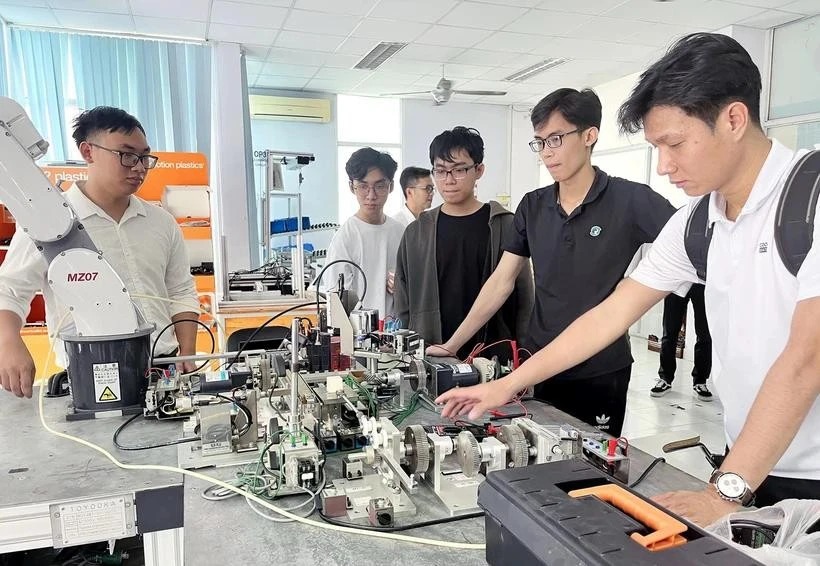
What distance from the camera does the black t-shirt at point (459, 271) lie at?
2287 millimetres

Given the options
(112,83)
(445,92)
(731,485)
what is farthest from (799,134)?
(112,83)

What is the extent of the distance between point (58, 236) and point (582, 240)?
4.97ft

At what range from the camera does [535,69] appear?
604cm

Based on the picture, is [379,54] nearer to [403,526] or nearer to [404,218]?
[404,218]

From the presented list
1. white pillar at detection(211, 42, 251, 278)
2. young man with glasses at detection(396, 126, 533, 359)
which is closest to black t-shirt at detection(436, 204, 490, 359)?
young man with glasses at detection(396, 126, 533, 359)

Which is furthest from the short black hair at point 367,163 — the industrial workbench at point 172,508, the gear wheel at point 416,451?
the gear wheel at point 416,451

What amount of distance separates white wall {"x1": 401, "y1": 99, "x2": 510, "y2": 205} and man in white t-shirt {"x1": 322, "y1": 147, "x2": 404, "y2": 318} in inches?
188

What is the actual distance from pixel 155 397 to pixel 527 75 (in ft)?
19.5

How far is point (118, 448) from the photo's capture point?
1261 mm

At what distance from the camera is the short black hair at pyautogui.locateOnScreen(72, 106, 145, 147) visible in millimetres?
1853

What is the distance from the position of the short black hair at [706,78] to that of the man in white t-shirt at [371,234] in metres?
1.78

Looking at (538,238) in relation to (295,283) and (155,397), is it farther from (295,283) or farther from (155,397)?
(295,283)

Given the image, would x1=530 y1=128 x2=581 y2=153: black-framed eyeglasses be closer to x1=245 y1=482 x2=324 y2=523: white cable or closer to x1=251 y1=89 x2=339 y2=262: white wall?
x1=245 y1=482 x2=324 y2=523: white cable

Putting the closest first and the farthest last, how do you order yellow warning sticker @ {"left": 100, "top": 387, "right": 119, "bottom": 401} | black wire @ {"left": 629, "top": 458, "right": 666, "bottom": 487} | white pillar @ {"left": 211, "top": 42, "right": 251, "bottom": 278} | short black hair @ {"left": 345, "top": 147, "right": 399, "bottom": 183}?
1. black wire @ {"left": 629, "top": 458, "right": 666, "bottom": 487}
2. yellow warning sticker @ {"left": 100, "top": 387, "right": 119, "bottom": 401}
3. short black hair @ {"left": 345, "top": 147, "right": 399, "bottom": 183}
4. white pillar @ {"left": 211, "top": 42, "right": 251, "bottom": 278}
